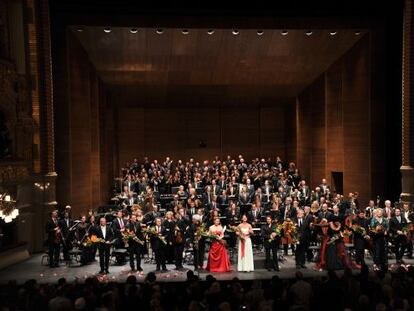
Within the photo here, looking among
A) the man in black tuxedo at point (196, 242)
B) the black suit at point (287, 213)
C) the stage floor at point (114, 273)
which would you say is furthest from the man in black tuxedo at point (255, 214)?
the man in black tuxedo at point (196, 242)

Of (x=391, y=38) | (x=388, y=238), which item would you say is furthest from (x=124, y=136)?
(x=388, y=238)

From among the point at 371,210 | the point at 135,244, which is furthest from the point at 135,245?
the point at 371,210

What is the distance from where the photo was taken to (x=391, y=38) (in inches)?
791

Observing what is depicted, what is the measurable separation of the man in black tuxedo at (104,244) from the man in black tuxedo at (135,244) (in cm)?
51

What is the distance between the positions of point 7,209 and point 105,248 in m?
2.95

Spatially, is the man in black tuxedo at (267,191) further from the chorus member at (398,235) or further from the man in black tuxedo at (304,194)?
the chorus member at (398,235)

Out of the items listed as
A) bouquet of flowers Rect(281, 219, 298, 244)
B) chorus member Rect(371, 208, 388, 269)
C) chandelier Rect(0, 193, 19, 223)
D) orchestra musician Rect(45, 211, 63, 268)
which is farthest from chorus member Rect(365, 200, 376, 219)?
chandelier Rect(0, 193, 19, 223)

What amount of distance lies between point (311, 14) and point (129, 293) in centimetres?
1469

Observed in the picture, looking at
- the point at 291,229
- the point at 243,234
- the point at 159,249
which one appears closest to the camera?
the point at 243,234

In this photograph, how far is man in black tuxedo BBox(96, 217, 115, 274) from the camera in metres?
13.9

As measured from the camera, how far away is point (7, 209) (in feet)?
Answer: 47.7

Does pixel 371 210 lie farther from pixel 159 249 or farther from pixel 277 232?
pixel 159 249

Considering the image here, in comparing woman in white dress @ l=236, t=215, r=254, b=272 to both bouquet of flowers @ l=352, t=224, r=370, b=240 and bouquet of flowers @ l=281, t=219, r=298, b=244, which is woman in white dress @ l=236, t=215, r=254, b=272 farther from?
bouquet of flowers @ l=352, t=224, r=370, b=240

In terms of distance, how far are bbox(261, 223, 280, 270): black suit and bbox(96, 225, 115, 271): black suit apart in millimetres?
4012
